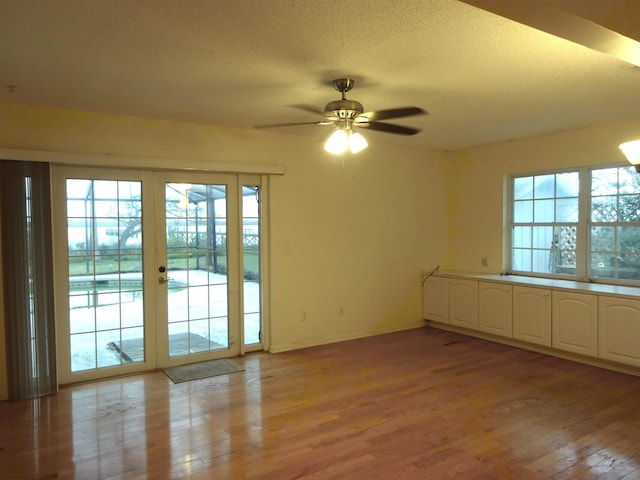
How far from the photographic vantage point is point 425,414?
11.0 ft

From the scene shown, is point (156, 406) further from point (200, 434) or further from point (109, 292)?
point (109, 292)

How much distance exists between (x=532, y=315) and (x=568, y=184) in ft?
5.15

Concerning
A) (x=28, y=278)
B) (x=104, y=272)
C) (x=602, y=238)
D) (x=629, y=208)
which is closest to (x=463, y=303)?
(x=602, y=238)

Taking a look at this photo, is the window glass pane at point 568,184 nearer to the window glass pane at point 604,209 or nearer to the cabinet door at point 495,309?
the window glass pane at point 604,209

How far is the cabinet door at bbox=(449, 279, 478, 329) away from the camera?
552cm

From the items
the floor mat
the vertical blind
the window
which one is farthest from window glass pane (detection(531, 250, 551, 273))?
the vertical blind

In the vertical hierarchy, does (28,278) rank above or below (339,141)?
below

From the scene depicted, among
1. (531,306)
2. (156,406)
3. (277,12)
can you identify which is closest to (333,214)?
(531,306)

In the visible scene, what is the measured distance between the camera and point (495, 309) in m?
5.28

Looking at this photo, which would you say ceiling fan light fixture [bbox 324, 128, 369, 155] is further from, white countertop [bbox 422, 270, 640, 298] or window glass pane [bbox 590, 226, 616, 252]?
window glass pane [bbox 590, 226, 616, 252]

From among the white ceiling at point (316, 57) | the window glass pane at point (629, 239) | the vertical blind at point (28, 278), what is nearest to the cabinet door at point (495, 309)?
the window glass pane at point (629, 239)

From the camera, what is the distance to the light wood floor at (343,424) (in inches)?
104

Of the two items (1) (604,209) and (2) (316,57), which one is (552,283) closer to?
(1) (604,209)

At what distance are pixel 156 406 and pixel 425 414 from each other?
6.87 ft
